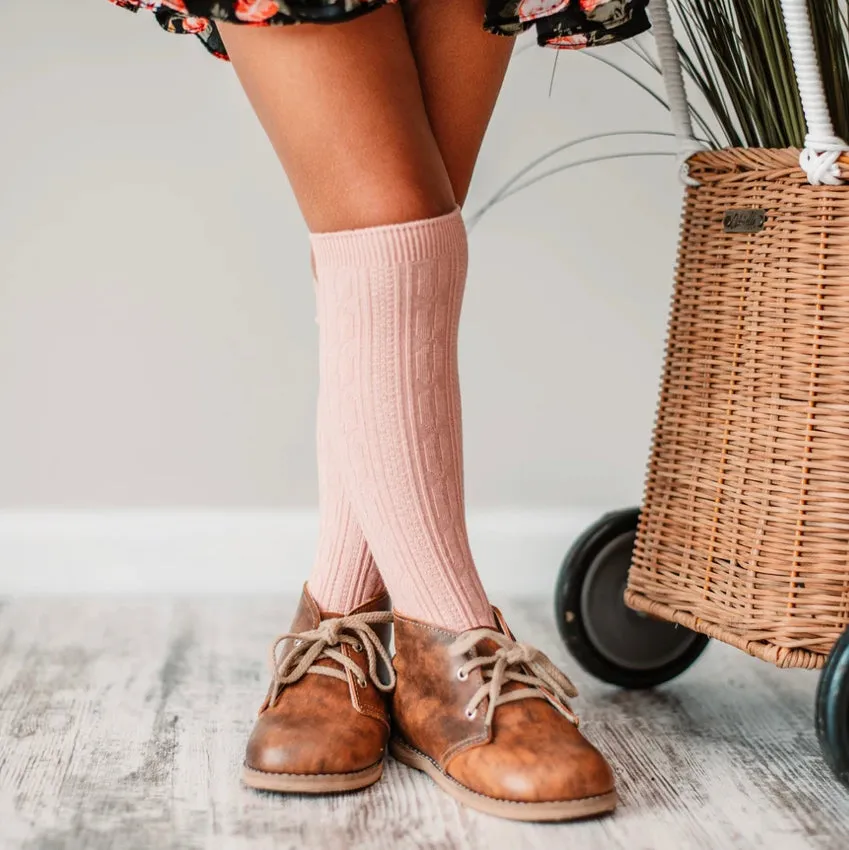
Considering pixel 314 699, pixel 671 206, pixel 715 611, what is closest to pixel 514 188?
pixel 671 206

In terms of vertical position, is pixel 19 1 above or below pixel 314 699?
above

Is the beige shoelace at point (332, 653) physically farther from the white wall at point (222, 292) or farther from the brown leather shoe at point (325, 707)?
the white wall at point (222, 292)

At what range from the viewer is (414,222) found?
80 cm

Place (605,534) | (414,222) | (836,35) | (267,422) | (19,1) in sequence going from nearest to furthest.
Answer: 1. (414,222)
2. (836,35)
3. (605,534)
4. (19,1)
5. (267,422)

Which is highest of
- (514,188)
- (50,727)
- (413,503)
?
(514,188)

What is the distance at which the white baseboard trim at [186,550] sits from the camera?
1.49m

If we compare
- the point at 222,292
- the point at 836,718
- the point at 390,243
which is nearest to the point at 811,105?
the point at 390,243

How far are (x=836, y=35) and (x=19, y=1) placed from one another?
1.03m

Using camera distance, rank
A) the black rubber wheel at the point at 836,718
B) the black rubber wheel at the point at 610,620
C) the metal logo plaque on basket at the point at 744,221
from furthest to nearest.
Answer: the black rubber wheel at the point at 610,620 < the metal logo plaque on basket at the point at 744,221 < the black rubber wheel at the point at 836,718

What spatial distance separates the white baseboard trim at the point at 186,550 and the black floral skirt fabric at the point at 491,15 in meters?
0.72

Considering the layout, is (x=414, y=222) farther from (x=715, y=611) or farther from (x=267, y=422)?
(x=267, y=422)

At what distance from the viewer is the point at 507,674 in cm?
85

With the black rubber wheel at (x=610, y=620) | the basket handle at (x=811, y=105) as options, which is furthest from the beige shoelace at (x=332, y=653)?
the basket handle at (x=811, y=105)

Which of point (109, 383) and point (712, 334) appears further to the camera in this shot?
point (109, 383)
